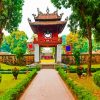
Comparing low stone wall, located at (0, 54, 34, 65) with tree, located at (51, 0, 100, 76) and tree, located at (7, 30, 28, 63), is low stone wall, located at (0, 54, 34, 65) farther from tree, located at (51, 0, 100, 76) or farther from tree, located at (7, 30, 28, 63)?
tree, located at (7, 30, 28, 63)

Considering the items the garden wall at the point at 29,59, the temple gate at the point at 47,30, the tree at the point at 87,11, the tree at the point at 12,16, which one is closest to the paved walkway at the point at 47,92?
the tree at the point at 87,11

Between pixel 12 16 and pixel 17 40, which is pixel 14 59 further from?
pixel 17 40

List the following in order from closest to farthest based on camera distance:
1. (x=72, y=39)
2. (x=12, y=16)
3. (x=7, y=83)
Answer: (x=7, y=83) → (x=12, y=16) → (x=72, y=39)

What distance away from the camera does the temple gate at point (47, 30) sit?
173 feet

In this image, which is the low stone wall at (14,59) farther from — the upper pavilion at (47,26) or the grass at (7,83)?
the grass at (7,83)

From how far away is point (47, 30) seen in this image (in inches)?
2191

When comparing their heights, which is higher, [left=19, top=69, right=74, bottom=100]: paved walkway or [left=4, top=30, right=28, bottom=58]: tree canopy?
[left=4, top=30, right=28, bottom=58]: tree canopy

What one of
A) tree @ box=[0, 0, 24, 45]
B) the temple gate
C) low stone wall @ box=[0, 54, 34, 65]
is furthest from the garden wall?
tree @ box=[0, 0, 24, 45]

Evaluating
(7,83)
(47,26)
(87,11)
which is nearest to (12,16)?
(47,26)

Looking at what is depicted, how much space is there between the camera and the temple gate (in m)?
52.7

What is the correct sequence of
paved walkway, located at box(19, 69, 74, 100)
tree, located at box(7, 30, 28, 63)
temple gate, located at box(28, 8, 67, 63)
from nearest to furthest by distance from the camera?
paved walkway, located at box(19, 69, 74, 100) → temple gate, located at box(28, 8, 67, 63) → tree, located at box(7, 30, 28, 63)

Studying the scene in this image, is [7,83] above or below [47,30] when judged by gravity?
below

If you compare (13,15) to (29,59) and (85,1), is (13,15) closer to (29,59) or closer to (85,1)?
(29,59)

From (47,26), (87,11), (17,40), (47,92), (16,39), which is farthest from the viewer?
(17,40)
